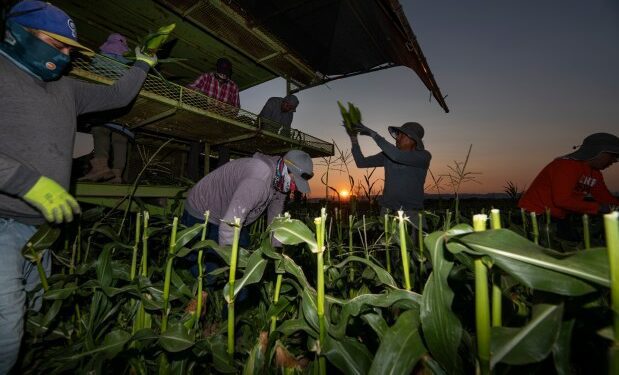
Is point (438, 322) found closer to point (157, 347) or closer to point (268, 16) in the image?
point (157, 347)

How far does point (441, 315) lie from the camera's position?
60 centimetres

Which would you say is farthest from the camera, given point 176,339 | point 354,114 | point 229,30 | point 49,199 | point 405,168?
point 229,30

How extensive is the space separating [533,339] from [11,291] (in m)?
2.06

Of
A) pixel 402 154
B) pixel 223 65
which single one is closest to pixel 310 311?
pixel 402 154

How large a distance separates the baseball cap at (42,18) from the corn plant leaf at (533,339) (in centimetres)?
231

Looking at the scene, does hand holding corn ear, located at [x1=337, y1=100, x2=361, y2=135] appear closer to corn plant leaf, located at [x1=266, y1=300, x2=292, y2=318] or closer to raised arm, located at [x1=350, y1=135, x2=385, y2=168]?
raised arm, located at [x1=350, y1=135, x2=385, y2=168]

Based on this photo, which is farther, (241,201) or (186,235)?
(241,201)

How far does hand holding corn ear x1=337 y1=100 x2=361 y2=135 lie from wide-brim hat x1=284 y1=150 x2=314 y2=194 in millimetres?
1703

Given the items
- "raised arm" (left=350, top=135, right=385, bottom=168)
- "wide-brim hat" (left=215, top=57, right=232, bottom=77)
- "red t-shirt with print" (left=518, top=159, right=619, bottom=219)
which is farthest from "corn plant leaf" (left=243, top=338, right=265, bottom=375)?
"wide-brim hat" (left=215, top=57, right=232, bottom=77)

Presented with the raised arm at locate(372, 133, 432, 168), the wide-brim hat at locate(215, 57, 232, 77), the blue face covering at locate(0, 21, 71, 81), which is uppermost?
the wide-brim hat at locate(215, 57, 232, 77)

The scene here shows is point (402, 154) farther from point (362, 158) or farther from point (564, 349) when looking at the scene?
point (564, 349)

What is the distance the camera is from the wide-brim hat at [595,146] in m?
2.85

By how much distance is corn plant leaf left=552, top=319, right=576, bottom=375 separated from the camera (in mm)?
540

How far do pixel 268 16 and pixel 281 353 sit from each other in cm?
479
